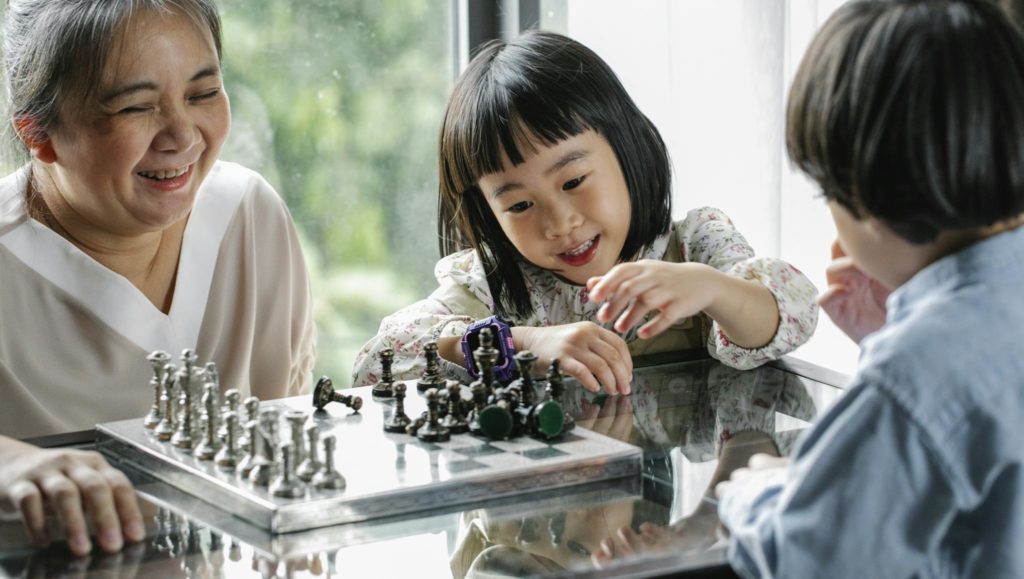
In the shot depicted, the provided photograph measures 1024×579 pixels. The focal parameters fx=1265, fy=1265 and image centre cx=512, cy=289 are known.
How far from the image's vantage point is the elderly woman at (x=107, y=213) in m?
1.69

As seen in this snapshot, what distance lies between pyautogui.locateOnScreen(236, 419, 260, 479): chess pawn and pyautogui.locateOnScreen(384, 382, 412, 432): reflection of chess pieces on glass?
164 mm

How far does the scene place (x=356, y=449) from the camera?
1254 millimetres

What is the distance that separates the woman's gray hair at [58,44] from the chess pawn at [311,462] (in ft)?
2.54

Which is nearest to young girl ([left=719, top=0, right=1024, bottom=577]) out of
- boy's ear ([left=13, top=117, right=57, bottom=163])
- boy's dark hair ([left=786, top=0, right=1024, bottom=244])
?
boy's dark hair ([left=786, top=0, right=1024, bottom=244])

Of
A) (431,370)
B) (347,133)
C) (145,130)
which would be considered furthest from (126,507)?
(347,133)

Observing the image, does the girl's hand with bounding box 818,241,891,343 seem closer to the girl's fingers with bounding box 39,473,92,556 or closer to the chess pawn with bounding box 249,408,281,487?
the chess pawn with bounding box 249,408,281,487

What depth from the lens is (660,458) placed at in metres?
1.27

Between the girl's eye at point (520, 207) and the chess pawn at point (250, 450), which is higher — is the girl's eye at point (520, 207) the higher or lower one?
the higher one

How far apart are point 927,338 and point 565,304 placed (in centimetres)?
111

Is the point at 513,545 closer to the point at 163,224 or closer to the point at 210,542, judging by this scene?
the point at 210,542

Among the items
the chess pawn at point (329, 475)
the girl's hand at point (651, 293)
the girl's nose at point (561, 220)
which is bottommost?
the chess pawn at point (329, 475)

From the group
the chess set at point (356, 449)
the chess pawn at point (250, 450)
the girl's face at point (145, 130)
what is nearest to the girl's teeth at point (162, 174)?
the girl's face at point (145, 130)

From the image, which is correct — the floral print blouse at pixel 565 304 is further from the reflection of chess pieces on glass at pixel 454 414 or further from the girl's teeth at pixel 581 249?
the reflection of chess pieces on glass at pixel 454 414

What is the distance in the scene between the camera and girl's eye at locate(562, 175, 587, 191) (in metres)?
1.86
